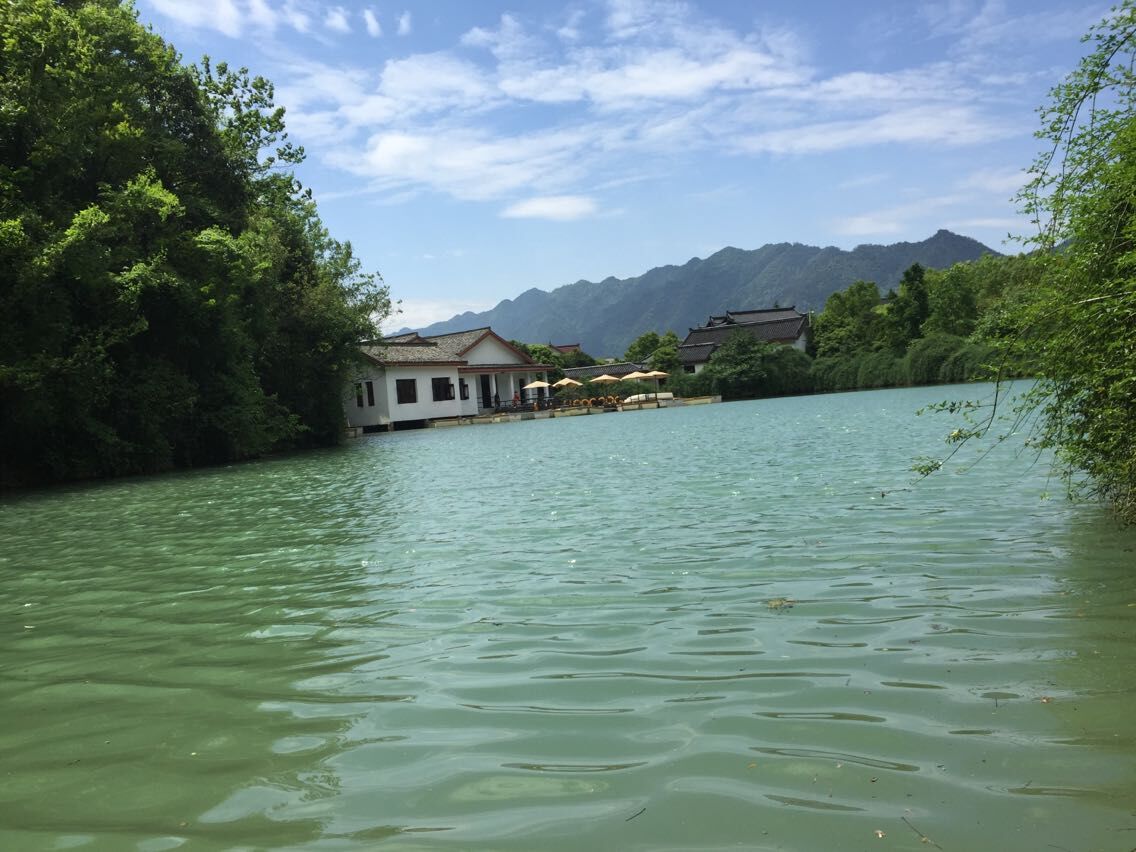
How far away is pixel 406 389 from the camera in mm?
36500

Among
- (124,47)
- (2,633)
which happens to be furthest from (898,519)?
(124,47)

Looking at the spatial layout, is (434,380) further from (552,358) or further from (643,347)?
(643,347)

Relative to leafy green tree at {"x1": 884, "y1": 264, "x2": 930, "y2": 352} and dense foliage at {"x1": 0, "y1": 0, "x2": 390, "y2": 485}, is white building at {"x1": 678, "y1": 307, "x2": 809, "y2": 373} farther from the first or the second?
dense foliage at {"x1": 0, "y1": 0, "x2": 390, "y2": 485}

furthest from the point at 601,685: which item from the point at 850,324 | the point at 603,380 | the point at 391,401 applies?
the point at 850,324

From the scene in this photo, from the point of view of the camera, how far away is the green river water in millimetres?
2281

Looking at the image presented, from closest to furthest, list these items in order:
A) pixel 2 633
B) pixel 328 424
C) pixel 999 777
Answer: pixel 999 777 < pixel 2 633 < pixel 328 424

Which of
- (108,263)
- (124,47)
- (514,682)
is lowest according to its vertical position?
(514,682)

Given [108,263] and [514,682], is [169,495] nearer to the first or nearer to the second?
[108,263]

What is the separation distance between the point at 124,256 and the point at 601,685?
17.7m

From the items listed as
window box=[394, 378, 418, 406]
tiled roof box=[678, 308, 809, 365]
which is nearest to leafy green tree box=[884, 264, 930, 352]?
tiled roof box=[678, 308, 809, 365]

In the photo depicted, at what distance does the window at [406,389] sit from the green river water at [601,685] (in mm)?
28541

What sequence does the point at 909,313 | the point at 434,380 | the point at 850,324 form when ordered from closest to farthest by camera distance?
1. the point at 434,380
2. the point at 909,313
3. the point at 850,324

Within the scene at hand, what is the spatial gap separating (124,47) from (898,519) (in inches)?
856

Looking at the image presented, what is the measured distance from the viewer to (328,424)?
27.7 meters
